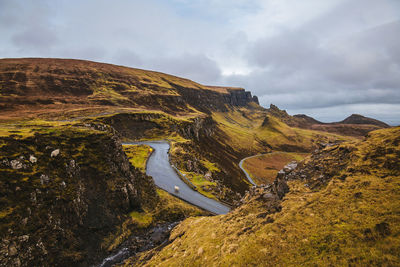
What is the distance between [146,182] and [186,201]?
911 cm

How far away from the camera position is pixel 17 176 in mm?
18281

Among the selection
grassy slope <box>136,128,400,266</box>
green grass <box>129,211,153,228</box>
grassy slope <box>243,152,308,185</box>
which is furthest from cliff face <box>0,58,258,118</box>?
grassy slope <box>136,128,400,266</box>

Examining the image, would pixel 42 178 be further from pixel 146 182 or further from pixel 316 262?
pixel 316 262

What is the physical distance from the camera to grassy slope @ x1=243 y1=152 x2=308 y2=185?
90.5 m

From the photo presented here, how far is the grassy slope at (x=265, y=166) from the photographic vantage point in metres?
90.5

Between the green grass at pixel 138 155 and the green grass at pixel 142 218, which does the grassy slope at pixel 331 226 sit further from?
the green grass at pixel 138 155

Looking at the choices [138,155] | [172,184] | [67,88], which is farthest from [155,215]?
[67,88]

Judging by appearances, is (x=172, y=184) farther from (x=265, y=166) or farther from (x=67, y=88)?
(x=67, y=88)

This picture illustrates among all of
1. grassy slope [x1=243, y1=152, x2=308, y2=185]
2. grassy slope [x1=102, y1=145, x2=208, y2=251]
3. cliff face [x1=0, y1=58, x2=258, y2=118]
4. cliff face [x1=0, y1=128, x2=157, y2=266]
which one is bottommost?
grassy slope [x1=243, y1=152, x2=308, y2=185]

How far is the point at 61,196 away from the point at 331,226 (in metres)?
26.4

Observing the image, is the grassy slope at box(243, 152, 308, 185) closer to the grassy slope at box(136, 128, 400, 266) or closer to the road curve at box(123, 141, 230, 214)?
the road curve at box(123, 141, 230, 214)

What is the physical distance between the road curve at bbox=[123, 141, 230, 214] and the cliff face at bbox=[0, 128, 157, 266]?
8.15 metres

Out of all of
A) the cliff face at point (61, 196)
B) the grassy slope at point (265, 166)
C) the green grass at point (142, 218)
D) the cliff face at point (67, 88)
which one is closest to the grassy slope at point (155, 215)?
the green grass at point (142, 218)

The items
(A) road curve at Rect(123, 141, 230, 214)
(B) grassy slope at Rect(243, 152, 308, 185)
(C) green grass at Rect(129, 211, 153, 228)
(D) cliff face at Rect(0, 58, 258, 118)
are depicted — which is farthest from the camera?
(B) grassy slope at Rect(243, 152, 308, 185)
